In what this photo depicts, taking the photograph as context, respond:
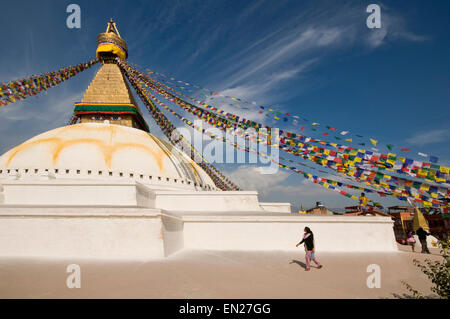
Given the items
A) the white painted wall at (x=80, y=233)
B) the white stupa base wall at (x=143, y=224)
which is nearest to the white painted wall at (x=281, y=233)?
the white stupa base wall at (x=143, y=224)

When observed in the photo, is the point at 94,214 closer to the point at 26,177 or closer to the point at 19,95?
the point at 26,177

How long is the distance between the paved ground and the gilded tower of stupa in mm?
8860

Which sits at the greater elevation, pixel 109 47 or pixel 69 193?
pixel 109 47

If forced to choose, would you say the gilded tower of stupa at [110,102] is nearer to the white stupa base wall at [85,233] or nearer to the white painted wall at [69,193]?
the white painted wall at [69,193]

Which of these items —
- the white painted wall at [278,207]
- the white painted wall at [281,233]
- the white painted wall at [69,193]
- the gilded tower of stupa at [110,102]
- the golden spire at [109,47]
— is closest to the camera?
the white painted wall at [281,233]

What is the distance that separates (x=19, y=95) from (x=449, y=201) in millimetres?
13540

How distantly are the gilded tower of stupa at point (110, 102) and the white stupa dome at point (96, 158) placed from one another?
6.19ft

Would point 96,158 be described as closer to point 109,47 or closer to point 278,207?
point 278,207

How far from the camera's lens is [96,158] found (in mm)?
8414

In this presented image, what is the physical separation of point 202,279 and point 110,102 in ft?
36.7

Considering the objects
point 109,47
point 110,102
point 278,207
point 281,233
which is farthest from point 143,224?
point 109,47

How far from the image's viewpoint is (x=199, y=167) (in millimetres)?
12312

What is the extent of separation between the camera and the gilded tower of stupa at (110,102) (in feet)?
38.8

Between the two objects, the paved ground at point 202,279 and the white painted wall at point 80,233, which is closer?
the paved ground at point 202,279
